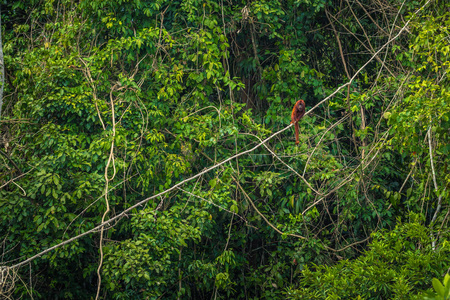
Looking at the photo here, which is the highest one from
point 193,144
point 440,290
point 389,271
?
point 440,290

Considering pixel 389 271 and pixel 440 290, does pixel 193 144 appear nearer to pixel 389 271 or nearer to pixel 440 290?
pixel 389 271

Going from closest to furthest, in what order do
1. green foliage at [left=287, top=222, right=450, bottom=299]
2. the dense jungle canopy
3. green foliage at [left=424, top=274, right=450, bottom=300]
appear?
green foliage at [left=424, top=274, right=450, bottom=300] < green foliage at [left=287, top=222, right=450, bottom=299] < the dense jungle canopy

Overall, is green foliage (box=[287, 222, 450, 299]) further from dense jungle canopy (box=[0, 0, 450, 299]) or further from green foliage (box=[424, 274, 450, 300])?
green foliage (box=[424, 274, 450, 300])

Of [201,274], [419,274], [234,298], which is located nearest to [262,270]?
[234,298]

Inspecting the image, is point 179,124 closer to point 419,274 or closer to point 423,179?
point 423,179

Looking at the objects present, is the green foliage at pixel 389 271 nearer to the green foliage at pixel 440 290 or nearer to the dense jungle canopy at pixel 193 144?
the dense jungle canopy at pixel 193 144

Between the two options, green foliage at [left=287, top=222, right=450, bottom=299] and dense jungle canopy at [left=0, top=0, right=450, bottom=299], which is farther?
dense jungle canopy at [left=0, top=0, right=450, bottom=299]

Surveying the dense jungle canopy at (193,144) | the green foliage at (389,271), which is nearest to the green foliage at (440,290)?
the green foliage at (389,271)

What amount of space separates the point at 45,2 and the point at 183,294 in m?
3.63

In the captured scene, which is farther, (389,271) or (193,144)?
(193,144)

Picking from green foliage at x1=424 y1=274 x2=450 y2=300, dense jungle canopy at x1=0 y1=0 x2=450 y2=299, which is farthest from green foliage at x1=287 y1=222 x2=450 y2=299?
green foliage at x1=424 y1=274 x2=450 y2=300

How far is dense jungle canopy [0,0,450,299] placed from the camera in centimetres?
466

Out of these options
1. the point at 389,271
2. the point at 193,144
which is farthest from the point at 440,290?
the point at 193,144

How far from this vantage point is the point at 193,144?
534cm
